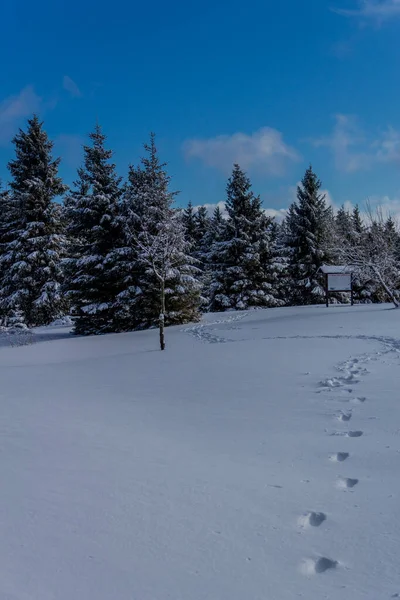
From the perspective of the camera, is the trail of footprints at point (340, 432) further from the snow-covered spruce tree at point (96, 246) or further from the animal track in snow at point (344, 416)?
the snow-covered spruce tree at point (96, 246)

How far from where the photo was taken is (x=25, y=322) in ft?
83.7

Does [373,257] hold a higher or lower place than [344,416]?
higher

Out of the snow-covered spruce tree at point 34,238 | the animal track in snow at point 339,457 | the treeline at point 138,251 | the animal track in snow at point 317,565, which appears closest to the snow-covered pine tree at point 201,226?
the treeline at point 138,251

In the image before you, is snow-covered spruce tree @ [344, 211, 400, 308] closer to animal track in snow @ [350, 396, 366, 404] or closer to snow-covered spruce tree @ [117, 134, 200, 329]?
snow-covered spruce tree @ [117, 134, 200, 329]

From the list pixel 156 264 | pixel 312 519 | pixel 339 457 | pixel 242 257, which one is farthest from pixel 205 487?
pixel 242 257

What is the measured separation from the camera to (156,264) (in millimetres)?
19562

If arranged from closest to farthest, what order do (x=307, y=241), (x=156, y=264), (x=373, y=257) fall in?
(x=156, y=264) < (x=373, y=257) < (x=307, y=241)

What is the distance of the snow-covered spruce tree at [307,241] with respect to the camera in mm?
30328

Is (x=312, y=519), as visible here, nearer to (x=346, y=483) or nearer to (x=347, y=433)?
(x=346, y=483)

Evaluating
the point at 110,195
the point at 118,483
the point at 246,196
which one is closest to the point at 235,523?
the point at 118,483

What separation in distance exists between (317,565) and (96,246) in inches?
785

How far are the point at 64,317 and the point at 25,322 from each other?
2.71 metres

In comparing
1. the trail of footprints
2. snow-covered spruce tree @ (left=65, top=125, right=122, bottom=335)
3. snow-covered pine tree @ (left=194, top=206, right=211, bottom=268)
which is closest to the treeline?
snow-covered spruce tree @ (left=65, top=125, right=122, bottom=335)

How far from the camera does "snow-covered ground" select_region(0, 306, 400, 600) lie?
237 centimetres
